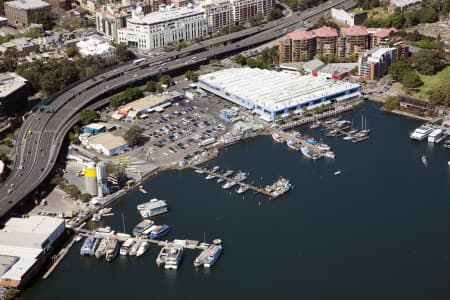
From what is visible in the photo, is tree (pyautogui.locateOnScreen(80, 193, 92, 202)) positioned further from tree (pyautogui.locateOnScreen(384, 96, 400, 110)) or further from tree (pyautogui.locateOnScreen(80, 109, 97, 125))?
tree (pyautogui.locateOnScreen(384, 96, 400, 110))

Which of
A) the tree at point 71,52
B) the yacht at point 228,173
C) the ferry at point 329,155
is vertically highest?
the tree at point 71,52

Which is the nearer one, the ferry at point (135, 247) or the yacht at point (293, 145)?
the ferry at point (135, 247)

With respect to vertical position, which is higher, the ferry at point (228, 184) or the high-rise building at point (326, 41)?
the high-rise building at point (326, 41)

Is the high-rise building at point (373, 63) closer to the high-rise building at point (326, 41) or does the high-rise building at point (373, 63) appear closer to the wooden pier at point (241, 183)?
the high-rise building at point (326, 41)

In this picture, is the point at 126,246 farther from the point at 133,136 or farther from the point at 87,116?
the point at 87,116

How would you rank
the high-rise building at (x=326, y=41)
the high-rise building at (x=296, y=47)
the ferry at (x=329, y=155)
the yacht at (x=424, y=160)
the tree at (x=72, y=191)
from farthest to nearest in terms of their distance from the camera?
the high-rise building at (x=326, y=41) → the high-rise building at (x=296, y=47) → the ferry at (x=329, y=155) → the yacht at (x=424, y=160) → the tree at (x=72, y=191)

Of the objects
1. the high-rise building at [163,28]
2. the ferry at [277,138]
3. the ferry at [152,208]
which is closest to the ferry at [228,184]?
the ferry at [152,208]

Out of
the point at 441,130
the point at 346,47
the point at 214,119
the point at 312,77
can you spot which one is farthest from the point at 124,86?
the point at 441,130

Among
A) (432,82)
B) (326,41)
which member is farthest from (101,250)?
(326,41)
